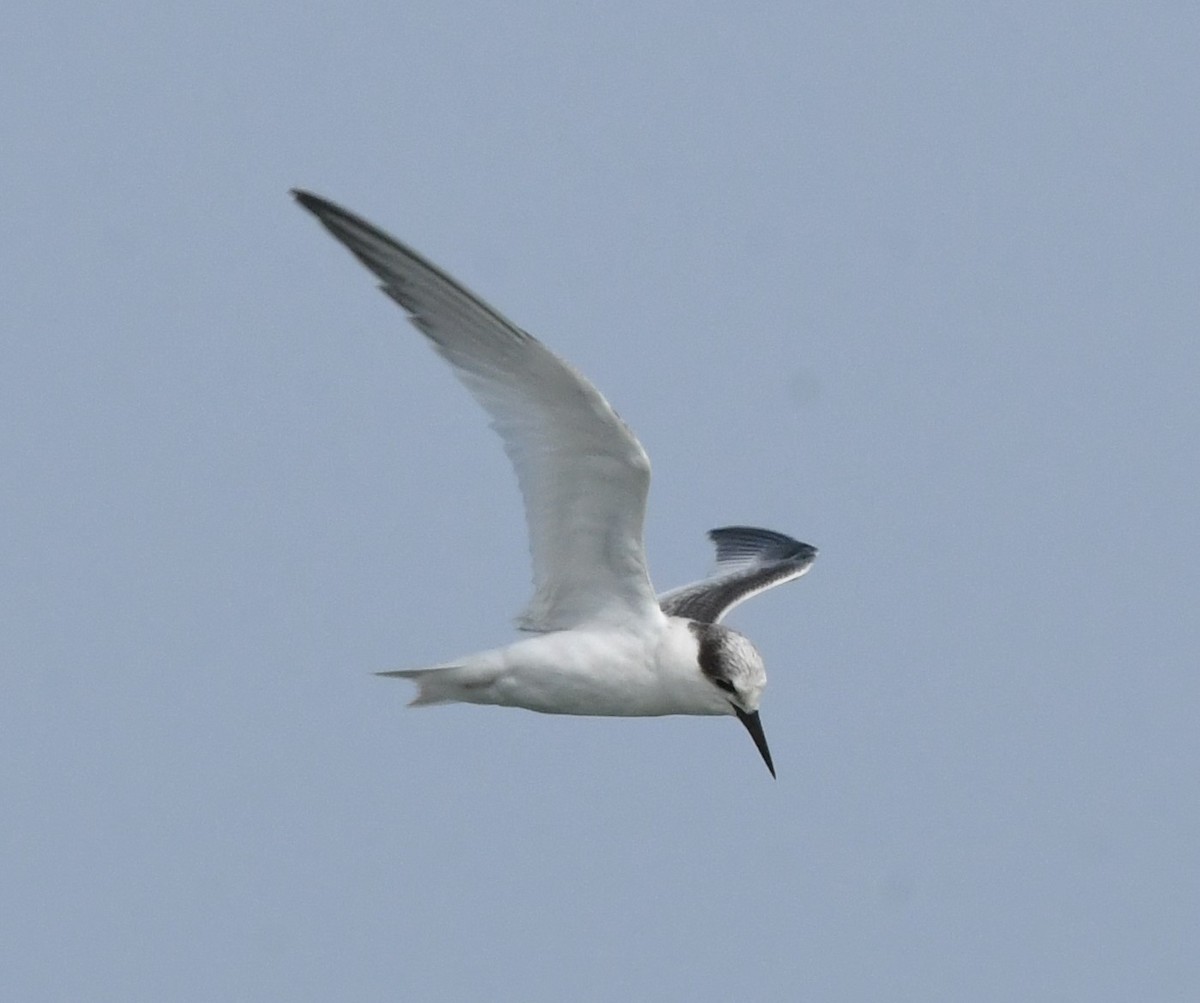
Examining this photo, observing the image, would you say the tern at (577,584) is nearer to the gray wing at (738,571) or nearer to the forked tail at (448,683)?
the forked tail at (448,683)

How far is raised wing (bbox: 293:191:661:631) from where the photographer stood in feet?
29.1

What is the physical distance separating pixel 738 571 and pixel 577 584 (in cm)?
358

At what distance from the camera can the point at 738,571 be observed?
13.6 m

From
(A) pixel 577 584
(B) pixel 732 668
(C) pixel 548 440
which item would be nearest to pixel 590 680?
(A) pixel 577 584

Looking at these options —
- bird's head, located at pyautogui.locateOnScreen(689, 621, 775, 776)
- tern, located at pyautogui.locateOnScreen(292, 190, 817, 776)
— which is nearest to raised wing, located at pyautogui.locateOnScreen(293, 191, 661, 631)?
tern, located at pyautogui.locateOnScreen(292, 190, 817, 776)

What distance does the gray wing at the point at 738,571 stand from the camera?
1210cm

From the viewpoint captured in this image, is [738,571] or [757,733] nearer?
[757,733]

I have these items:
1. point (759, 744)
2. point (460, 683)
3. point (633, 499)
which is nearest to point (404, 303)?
point (633, 499)

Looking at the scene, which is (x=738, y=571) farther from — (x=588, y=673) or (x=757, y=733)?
(x=588, y=673)

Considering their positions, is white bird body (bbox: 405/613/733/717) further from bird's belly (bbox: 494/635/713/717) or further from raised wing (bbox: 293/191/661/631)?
raised wing (bbox: 293/191/661/631)

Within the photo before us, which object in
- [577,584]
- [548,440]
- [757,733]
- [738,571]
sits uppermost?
[548,440]

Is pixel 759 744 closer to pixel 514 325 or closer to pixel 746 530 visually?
pixel 514 325

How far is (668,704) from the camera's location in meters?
10.3

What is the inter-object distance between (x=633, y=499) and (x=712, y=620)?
218 centimetres
